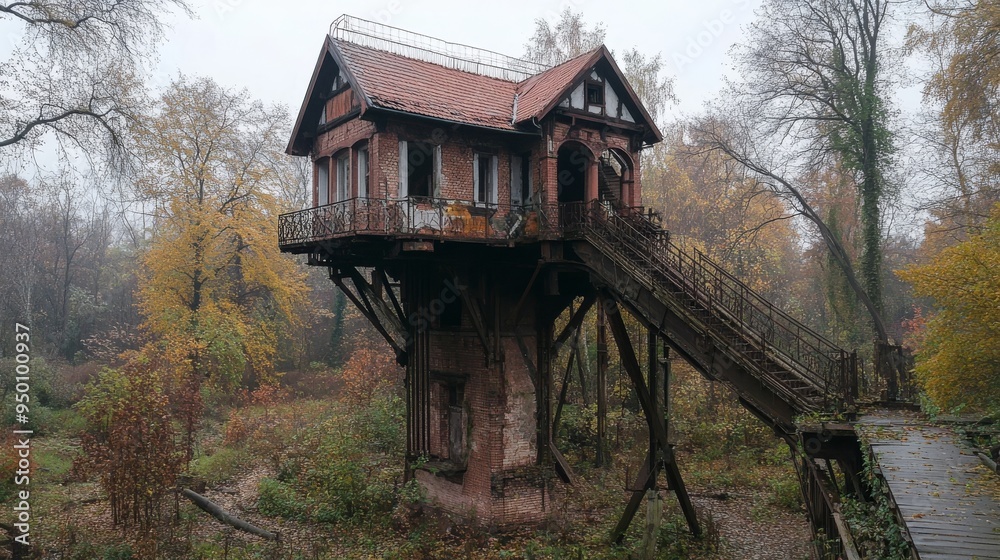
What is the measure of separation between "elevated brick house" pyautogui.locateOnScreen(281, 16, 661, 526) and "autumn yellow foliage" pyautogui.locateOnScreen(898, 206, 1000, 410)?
265 inches

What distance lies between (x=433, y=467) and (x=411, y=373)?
3032 mm

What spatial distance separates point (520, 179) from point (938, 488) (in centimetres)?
1094

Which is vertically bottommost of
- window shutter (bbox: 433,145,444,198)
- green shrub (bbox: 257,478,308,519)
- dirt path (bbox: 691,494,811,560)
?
dirt path (bbox: 691,494,811,560)

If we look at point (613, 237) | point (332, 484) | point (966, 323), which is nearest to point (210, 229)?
point (332, 484)

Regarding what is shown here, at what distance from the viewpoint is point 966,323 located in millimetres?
10633

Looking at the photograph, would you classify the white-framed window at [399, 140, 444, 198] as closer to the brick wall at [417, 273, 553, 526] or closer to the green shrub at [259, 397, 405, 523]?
the brick wall at [417, 273, 553, 526]

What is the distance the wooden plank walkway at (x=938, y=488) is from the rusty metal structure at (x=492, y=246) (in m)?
2.62

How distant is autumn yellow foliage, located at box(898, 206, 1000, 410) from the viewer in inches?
397

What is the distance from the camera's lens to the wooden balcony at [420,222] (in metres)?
13.6

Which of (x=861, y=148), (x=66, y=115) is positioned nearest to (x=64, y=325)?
(x=66, y=115)

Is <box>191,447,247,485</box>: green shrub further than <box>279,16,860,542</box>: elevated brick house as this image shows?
Yes

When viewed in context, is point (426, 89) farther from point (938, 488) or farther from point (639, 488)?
point (938, 488)

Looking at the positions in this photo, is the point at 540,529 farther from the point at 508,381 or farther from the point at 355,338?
the point at 355,338

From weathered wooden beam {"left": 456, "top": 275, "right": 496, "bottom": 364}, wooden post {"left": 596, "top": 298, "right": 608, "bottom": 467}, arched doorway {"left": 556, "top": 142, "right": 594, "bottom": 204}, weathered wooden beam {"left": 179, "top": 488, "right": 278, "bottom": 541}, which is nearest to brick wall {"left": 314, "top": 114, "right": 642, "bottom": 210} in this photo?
arched doorway {"left": 556, "top": 142, "right": 594, "bottom": 204}
